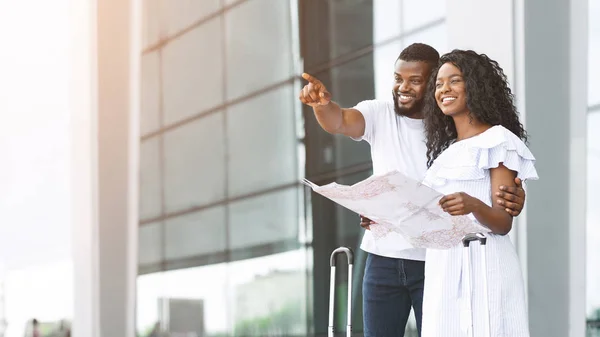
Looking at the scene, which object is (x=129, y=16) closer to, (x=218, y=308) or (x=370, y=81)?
(x=218, y=308)

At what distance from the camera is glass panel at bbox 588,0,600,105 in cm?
298

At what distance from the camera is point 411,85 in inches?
97.5

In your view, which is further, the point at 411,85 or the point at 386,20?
the point at 386,20

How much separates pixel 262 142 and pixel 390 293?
93.4 inches

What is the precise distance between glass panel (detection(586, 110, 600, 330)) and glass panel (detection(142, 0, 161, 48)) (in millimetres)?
3453

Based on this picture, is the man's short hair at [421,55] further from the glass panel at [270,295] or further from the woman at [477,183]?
the glass panel at [270,295]

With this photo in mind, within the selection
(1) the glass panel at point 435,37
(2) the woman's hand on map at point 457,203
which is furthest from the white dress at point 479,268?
(1) the glass panel at point 435,37

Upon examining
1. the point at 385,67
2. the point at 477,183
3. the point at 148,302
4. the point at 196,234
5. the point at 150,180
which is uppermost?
the point at 385,67

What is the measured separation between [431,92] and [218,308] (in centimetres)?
312

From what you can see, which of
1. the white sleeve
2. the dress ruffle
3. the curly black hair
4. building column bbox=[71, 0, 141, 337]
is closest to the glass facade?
building column bbox=[71, 0, 141, 337]

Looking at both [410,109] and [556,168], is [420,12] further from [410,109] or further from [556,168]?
[410,109]

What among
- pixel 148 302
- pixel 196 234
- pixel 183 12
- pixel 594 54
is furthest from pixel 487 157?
pixel 148 302

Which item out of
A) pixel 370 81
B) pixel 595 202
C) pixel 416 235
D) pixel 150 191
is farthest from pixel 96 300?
pixel 416 235

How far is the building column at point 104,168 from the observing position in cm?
583
